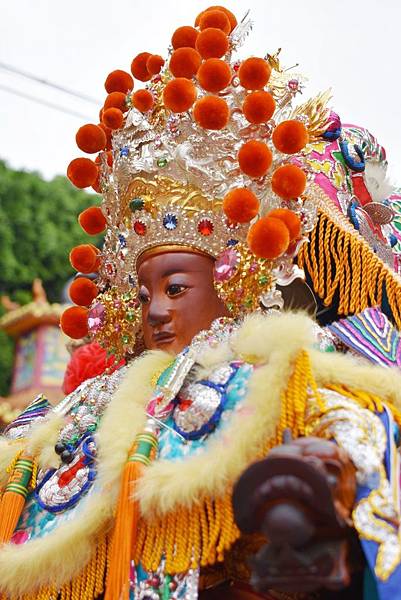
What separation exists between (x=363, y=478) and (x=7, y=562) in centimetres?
101

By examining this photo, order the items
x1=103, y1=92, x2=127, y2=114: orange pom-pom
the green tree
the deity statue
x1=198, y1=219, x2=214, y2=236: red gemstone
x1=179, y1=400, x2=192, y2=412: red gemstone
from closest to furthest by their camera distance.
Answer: the deity statue → x1=179, y1=400, x2=192, y2=412: red gemstone → x1=198, y1=219, x2=214, y2=236: red gemstone → x1=103, y1=92, x2=127, y2=114: orange pom-pom → the green tree

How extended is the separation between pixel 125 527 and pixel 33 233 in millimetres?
15268

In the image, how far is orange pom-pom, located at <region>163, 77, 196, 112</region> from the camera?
2.56m

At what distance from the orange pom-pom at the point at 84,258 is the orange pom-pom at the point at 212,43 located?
2.73 feet

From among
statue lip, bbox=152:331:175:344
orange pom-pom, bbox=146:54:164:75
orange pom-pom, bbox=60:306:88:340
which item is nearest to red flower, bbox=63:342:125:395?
orange pom-pom, bbox=60:306:88:340

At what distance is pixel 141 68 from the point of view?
9.77 ft

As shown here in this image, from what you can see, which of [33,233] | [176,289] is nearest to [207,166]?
[176,289]

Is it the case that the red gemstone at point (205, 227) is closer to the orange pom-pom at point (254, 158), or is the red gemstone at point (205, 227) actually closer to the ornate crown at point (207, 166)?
the ornate crown at point (207, 166)

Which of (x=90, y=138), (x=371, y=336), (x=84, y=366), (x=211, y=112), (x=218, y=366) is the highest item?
(x=90, y=138)

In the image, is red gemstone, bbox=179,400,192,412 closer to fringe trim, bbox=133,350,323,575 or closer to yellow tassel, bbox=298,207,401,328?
fringe trim, bbox=133,350,323,575

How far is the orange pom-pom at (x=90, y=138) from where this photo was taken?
9.43ft

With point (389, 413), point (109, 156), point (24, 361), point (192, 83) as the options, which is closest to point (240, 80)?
point (192, 83)

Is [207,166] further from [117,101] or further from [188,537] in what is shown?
[188,537]

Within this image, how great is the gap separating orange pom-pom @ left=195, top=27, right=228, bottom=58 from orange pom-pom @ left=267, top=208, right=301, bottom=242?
546mm
